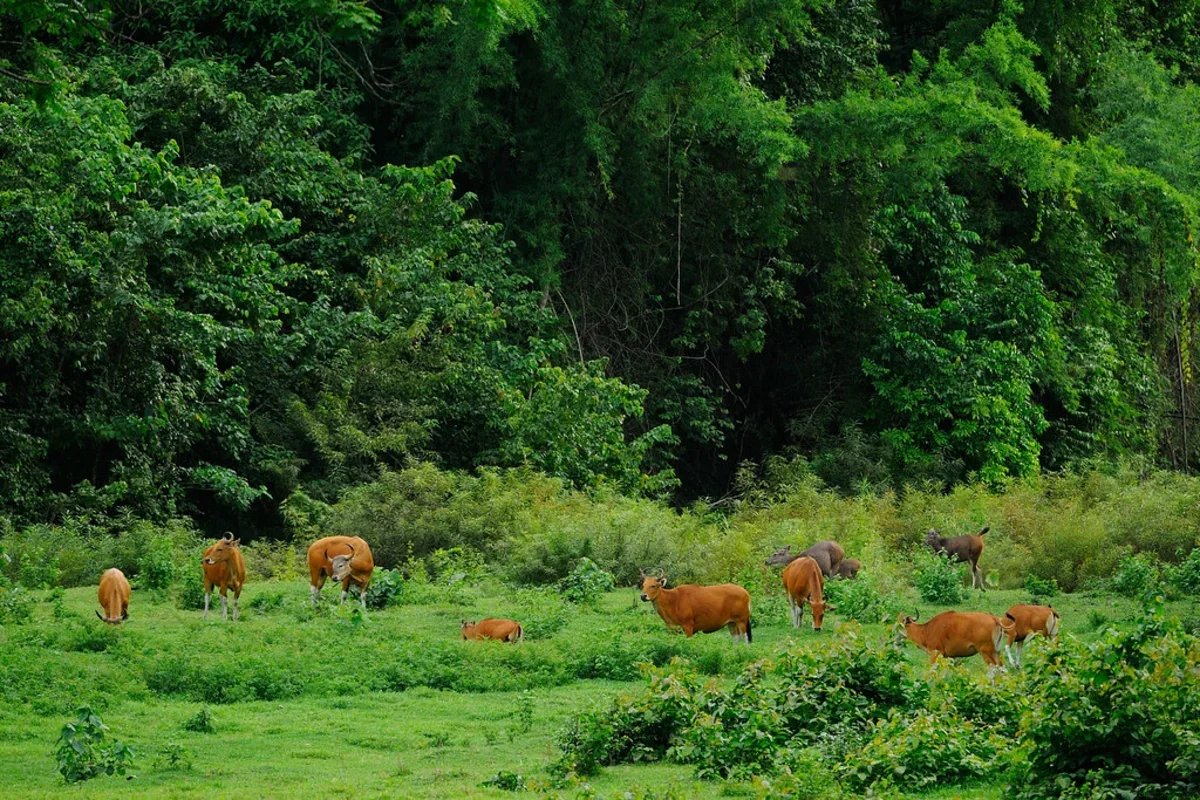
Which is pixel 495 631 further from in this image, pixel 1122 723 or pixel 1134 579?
pixel 1134 579

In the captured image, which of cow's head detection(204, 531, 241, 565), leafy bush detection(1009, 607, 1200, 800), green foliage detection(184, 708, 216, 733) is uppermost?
cow's head detection(204, 531, 241, 565)

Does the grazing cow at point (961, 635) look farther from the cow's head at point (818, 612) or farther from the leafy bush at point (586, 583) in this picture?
the leafy bush at point (586, 583)

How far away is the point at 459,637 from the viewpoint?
1373 centimetres

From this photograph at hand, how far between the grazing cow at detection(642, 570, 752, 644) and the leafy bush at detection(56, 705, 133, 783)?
200 inches

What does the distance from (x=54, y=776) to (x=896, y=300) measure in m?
22.1

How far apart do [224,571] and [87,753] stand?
504 centimetres

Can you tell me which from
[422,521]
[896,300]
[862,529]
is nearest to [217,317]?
[422,521]

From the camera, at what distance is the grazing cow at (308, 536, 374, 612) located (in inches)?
579

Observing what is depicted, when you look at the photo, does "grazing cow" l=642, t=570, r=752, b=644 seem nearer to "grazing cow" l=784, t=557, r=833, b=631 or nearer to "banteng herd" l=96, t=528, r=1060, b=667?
"banteng herd" l=96, t=528, r=1060, b=667

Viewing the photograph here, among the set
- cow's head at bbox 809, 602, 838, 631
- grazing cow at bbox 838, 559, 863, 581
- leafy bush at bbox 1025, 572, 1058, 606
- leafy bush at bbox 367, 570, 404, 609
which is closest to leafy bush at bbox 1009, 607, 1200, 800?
cow's head at bbox 809, 602, 838, 631

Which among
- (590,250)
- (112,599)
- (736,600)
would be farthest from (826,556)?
(590,250)

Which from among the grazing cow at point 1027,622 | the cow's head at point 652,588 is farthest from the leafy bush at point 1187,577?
the cow's head at point 652,588

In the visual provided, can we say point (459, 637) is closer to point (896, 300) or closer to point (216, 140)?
point (216, 140)

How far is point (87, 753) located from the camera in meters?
9.12
